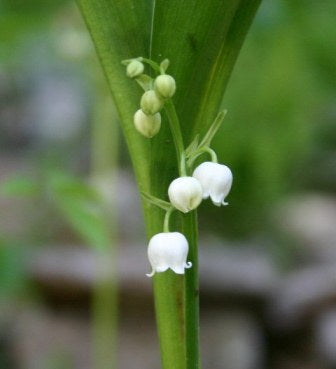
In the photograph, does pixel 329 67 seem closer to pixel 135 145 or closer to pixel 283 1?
pixel 283 1

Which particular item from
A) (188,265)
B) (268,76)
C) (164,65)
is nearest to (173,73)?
(164,65)

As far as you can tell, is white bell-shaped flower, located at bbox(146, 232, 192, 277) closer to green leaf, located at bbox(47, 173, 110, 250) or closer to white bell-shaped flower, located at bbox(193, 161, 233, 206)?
white bell-shaped flower, located at bbox(193, 161, 233, 206)

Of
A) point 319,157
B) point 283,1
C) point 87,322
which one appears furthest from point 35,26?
point 319,157

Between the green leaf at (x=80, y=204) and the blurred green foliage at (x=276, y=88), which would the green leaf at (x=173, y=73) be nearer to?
the green leaf at (x=80, y=204)

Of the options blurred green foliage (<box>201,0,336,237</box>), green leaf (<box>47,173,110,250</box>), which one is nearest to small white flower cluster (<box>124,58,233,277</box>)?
green leaf (<box>47,173,110,250</box>)

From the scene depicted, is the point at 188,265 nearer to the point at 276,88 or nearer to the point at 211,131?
the point at 211,131

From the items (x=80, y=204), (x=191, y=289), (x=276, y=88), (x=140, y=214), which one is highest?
(x=140, y=214)

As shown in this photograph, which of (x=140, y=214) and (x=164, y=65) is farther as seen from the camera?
(x=140, y=214)
